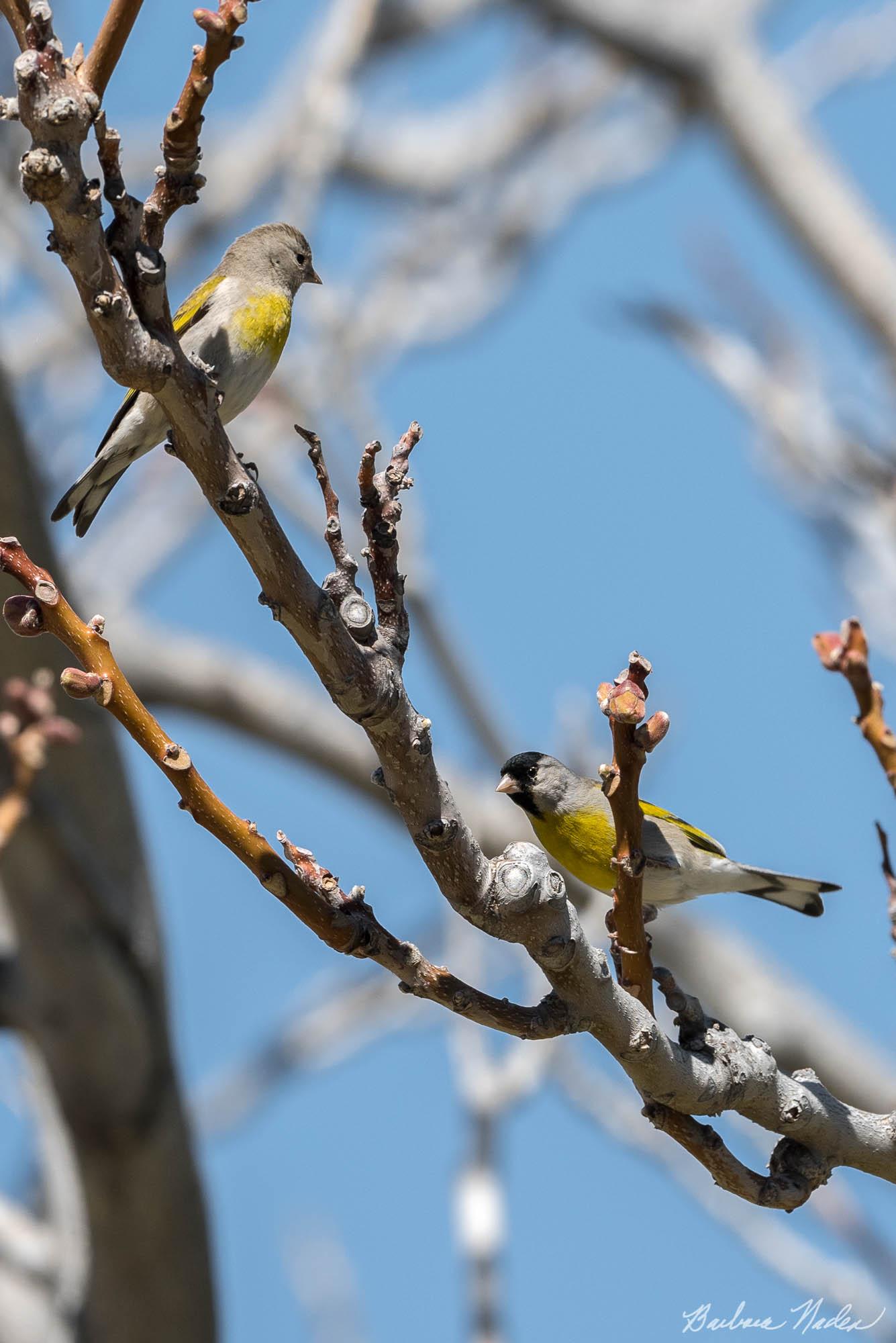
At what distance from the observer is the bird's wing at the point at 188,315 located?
395 centimetres

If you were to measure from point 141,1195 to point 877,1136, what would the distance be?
2.99m

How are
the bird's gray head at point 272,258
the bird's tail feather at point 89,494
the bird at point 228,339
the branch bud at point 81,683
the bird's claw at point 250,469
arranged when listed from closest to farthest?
the branch bud at point 81,683 → the bird's claw at point 250,469 → the bird at point 228,339 → the bird's tail feather at point 89,494 → the bird's gray head at point 272,258

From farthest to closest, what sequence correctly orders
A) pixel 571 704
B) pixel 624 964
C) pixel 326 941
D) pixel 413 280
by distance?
pixel 413 280, pixel 571 704, pixel 624 964, pixel 326 941

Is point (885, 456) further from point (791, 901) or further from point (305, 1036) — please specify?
point (305, 1036)

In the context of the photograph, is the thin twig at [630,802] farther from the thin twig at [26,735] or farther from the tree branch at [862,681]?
the thin twig at [26,735]

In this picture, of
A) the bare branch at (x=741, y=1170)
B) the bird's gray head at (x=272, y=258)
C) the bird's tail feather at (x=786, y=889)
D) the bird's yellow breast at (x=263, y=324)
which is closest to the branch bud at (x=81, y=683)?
the bare branch at (x=741, y=1170)

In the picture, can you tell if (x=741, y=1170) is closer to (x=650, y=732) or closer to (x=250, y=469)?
(x=650, y=732)

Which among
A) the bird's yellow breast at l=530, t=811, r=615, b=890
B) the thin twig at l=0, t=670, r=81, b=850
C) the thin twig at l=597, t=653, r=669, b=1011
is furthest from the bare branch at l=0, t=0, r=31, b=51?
the bird's yellow breast at l=530, t=811, r=615, b=890

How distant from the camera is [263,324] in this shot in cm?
387

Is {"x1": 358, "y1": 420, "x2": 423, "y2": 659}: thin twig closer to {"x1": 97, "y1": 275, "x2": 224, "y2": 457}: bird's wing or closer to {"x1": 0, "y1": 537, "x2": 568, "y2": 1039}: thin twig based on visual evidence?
{"x1": 0, "y1": 537, "x2": 568, "y2": 1039}: thin twig

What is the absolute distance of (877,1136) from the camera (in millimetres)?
2521

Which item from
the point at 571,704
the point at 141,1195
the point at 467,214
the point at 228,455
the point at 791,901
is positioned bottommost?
the point at 141,1195

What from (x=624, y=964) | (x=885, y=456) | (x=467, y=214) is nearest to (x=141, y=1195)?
(x=624, y=964)

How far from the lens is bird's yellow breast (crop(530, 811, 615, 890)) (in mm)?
4055
